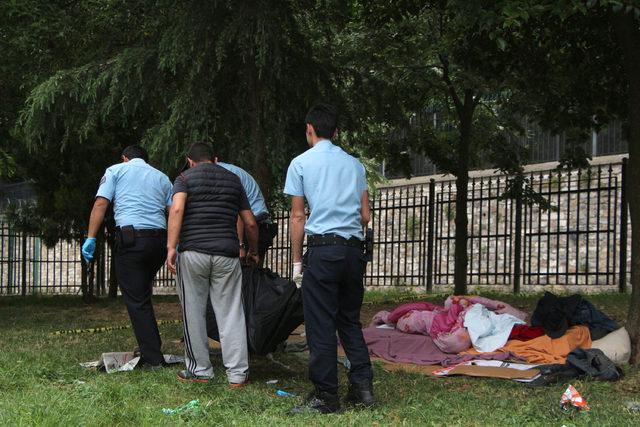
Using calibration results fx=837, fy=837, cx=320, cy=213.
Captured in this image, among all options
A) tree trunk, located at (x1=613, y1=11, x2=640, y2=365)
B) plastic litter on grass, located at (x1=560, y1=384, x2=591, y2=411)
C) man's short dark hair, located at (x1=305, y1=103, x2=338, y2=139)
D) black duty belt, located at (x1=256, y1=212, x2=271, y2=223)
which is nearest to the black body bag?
black duty belt, located at (x1=256, y1=212, x2=271, y2=223)

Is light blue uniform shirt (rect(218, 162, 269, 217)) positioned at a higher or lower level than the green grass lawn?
higher

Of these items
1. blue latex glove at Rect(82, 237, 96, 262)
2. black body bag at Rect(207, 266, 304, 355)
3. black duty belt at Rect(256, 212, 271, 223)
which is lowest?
black body bag at Rect(207, 266, 304, 355)

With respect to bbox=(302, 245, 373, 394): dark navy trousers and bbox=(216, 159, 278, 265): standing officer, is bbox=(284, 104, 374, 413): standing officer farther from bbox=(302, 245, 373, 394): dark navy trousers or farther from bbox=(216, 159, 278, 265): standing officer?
bbox=(216, 159, 278, 265): standing officer

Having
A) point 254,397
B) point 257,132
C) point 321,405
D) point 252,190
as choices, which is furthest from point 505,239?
point 321,405

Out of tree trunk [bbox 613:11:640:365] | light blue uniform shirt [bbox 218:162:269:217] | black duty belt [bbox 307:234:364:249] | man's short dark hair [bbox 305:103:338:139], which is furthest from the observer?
light blue uniform shirt [bbox 218:162:269:217]

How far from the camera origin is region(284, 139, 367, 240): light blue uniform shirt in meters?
5.41

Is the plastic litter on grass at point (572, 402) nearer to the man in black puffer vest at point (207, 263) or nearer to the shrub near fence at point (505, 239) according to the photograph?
the man in black puffer vest at point (207, 263)

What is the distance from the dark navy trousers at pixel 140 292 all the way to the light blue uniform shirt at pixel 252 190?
924 millimetres

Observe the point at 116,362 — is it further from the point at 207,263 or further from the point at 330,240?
the point at 330,240

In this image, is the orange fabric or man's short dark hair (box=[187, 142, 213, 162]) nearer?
man's short dark hair (box=[187, 142, 213, 162])

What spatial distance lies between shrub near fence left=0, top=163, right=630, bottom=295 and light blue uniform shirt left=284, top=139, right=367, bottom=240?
321 inches

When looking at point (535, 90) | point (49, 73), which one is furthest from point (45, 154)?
point (535, 90)

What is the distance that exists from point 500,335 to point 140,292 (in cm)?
344

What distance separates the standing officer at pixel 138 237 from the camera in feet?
22.8
